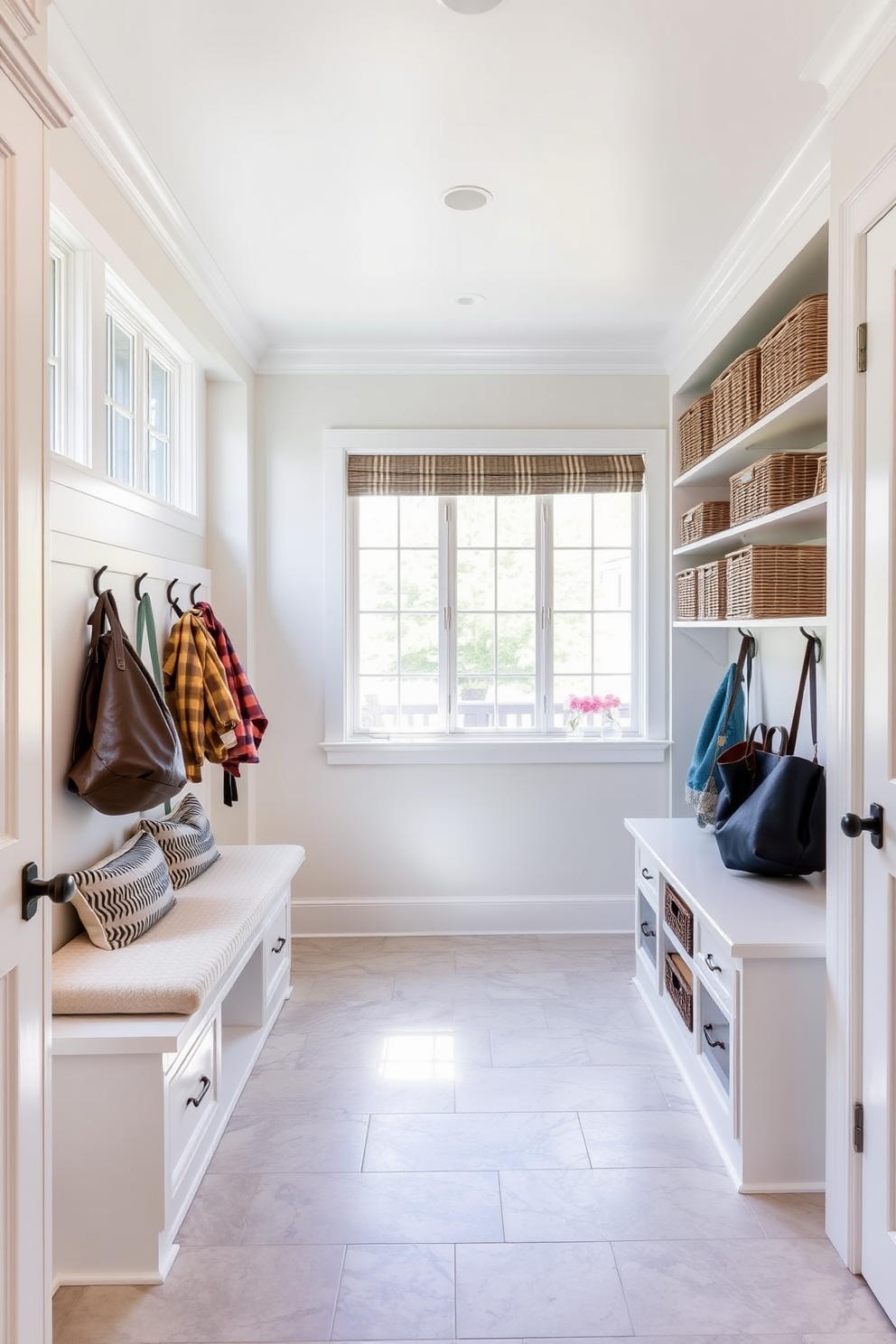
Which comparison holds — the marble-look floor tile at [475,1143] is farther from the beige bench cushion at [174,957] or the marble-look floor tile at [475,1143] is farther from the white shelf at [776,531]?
the white shelf at [776,531]

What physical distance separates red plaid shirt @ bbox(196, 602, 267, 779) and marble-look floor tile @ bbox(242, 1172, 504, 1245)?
4.65 feet

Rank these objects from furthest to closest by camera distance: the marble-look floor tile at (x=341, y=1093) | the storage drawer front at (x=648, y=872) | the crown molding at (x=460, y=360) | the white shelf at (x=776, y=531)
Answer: the crown molding at (x=460, y=360)
the storage drawer front at (x=648, y=872)
the marble-look floor tile at (x=341, y=1093)
the white shelf at (x=776, y=531)

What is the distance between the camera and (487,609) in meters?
4.03

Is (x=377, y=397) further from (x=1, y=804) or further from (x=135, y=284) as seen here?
(x=1, y=804)

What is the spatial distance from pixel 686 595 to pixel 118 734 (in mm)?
2343

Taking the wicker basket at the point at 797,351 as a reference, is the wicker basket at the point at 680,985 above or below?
below

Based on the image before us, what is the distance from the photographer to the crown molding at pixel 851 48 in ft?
5.39

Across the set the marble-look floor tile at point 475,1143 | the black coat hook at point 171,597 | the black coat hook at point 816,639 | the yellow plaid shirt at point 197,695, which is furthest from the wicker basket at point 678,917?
the black coat hook at point 171,597

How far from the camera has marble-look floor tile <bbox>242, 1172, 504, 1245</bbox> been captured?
1954 millimetres

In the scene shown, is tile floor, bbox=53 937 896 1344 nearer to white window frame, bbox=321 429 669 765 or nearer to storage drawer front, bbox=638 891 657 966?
storage drawer front, bbox=638 891 657 966

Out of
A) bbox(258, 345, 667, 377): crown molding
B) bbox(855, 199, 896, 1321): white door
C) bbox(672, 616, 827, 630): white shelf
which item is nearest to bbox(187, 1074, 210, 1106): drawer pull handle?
bbox(855, 199, 896, 1321): white door

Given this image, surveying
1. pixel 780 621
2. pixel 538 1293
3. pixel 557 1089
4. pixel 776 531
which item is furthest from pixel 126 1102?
pixel 776 531

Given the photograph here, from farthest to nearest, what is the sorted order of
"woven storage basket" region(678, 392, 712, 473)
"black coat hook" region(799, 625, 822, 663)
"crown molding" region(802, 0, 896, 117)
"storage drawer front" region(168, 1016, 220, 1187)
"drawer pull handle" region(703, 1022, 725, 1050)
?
"woven storage basket" region(678, 392, 712, 473) < "black coat hook" region(799, 625, 822, 663) < "drawer pull handle" region(703, 1022, 725, 1050) < "storage drawer front" region(168, 1016, 220, 1187) < "crown molding" region(802, 0, 896, 117)

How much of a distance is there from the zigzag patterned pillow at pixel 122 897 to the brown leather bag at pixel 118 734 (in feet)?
0.52
